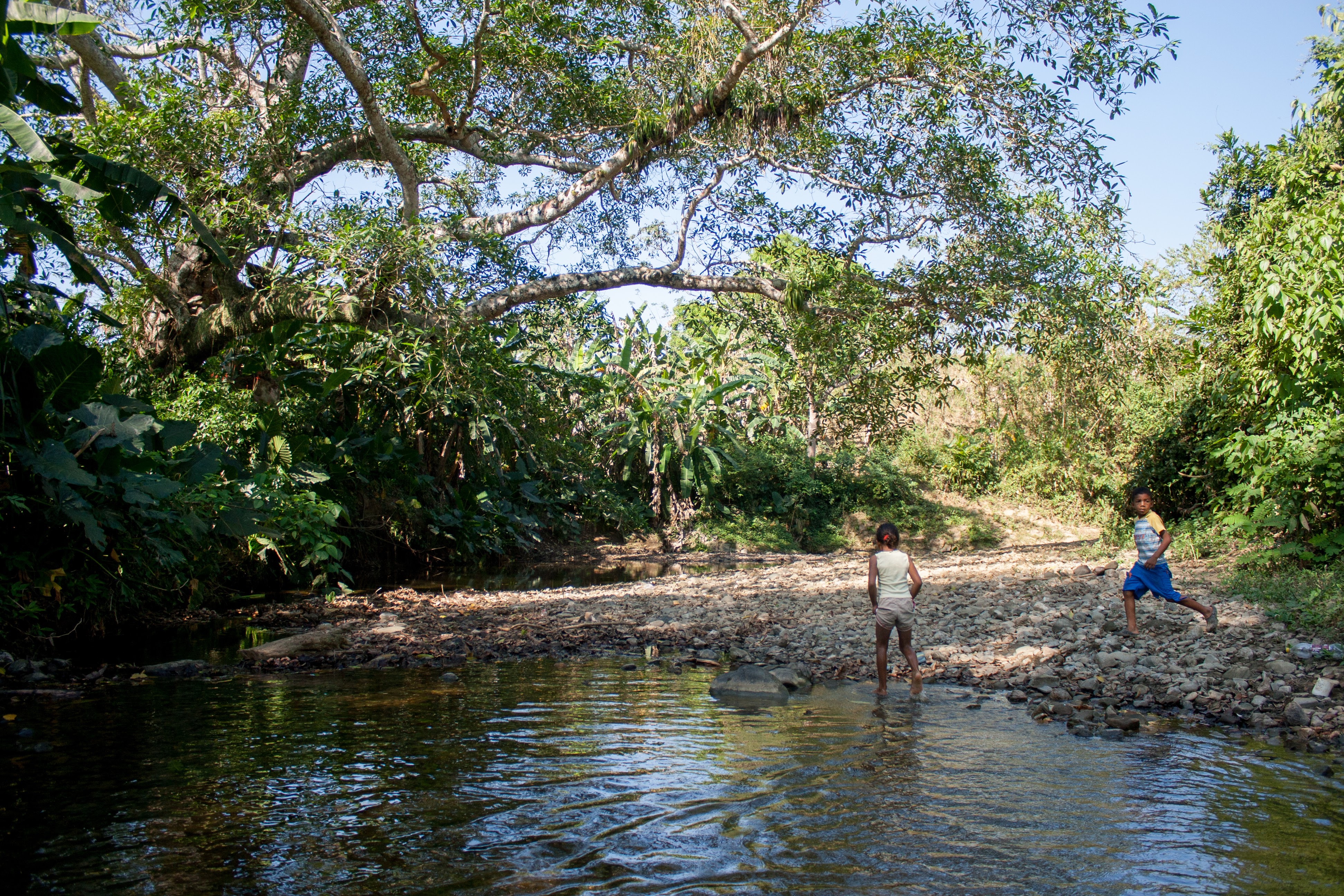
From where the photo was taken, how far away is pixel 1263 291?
8297 mm

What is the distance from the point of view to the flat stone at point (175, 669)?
21.1 ft

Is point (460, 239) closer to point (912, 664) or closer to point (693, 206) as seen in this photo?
point (693, 206)

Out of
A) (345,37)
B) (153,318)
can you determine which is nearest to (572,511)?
(153,318)

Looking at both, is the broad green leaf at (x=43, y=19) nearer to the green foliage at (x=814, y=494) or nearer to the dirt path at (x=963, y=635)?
the dirt path at (x=963, y=635)

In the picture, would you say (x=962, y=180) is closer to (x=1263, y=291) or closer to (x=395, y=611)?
(x=1263, y=291)

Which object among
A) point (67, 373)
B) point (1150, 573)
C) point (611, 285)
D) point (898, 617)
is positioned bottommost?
point (898, 617)

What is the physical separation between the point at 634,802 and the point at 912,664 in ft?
9.98

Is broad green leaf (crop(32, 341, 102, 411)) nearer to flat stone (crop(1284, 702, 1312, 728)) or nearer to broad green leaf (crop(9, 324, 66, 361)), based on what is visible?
broad green leaf (crop(9, 324, 66, 361))

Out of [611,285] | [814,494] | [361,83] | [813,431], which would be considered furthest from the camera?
[813,431]

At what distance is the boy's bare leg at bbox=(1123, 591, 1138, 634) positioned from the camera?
6.84 metres

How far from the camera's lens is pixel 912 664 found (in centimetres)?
611

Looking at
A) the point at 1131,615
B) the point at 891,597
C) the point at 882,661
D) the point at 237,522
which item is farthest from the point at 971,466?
the point at 237,522

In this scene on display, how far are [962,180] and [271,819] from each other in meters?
11.1

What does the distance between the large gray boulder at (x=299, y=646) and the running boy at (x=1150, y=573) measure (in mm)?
6689
